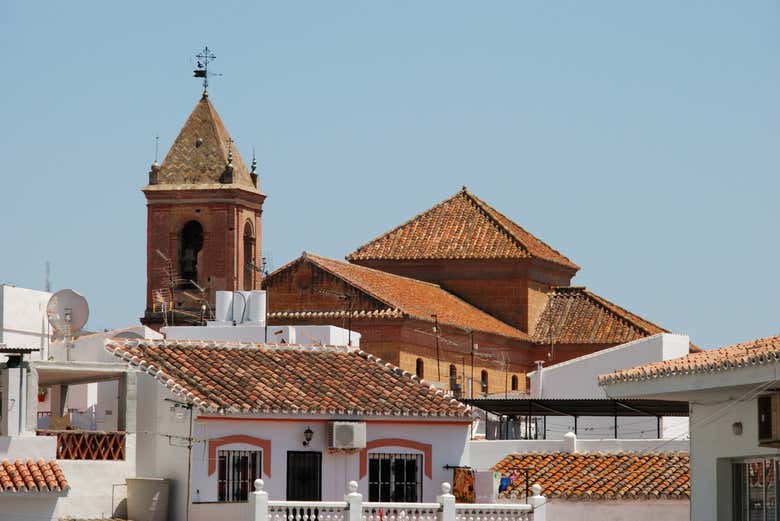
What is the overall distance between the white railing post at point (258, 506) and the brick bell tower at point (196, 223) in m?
39.1

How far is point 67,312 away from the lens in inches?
1533

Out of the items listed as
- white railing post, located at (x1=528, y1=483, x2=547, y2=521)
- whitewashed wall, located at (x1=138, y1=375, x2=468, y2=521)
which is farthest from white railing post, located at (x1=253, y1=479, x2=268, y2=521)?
white railing post, located at (x1=528, y1=483, x2=547, y2=521)

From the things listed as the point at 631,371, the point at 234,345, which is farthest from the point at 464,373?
the point at 631,371

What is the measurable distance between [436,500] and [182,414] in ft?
15.4

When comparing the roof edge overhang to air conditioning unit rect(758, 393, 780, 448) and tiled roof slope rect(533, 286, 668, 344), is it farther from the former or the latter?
tiled roof slope rect(533, 286, 668, 344)

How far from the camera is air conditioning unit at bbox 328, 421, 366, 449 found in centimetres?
3491

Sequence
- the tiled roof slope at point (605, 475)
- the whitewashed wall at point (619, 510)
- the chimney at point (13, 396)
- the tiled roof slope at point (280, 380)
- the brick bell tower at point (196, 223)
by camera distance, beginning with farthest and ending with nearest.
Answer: the brick bell tower at point (196, 223) < the tiled roof slope at point (605, 475) < the whitewashed wall at point (619, 510) < the tiled roof slope at point (280, 380) < the chimney at point (13, 396)

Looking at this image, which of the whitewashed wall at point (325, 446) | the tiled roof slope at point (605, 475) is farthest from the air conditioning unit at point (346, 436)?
the tiled roof slope at point (605, 475)

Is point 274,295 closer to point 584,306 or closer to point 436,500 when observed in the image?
point 584,306

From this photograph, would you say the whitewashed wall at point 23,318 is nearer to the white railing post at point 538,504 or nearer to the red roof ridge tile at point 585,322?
the white railing post at point 538,504

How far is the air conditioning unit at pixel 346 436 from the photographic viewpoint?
34906 mm

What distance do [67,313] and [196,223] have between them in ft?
110

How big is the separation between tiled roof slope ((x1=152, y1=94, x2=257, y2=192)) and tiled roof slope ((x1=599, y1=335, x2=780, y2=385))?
4414 centimetres

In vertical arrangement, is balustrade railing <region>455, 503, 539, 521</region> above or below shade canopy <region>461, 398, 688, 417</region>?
below
